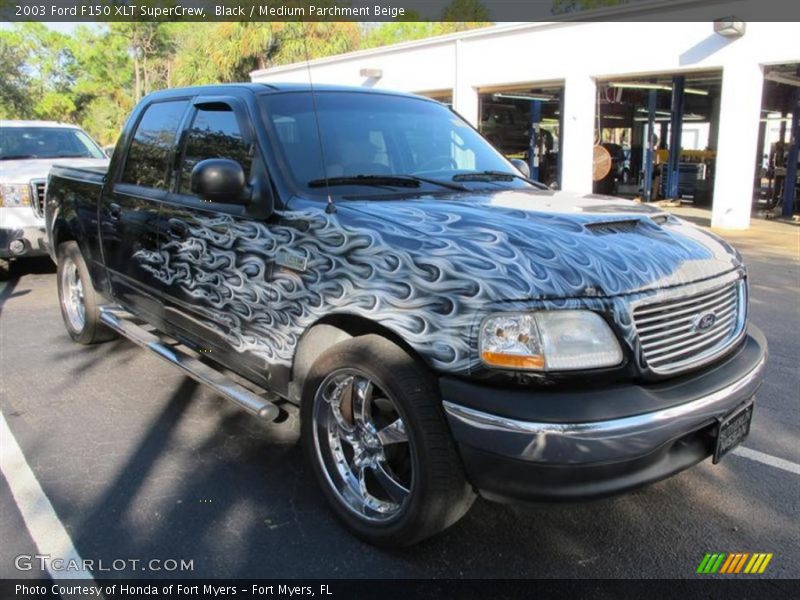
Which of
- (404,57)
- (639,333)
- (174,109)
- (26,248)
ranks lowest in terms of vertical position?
(26,248)

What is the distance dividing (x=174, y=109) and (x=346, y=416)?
2457 mm

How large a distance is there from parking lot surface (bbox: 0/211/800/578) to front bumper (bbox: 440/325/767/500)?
0.44 ft

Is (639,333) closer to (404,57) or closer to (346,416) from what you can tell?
(346,416)

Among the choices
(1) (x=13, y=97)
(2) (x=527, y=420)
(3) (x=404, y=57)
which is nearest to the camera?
(2) (x=527, y=420)

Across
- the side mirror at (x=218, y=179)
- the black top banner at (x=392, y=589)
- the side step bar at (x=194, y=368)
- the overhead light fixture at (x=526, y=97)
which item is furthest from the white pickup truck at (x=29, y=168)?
the overhead light fixture at (x=526, y=97)

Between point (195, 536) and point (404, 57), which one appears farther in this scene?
point (404, 57)

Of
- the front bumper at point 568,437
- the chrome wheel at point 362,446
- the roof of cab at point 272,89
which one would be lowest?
the chrome wheel at point 362,446

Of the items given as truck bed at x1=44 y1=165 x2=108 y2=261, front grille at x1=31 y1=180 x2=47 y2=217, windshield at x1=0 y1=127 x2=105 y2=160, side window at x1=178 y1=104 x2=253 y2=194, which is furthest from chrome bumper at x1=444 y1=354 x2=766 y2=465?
windshield at x1=0 y1=127 x2=105 y2=160

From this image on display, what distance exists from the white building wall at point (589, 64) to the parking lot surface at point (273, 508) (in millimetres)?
9757

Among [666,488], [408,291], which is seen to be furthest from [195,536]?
[666,488]

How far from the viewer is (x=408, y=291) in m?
2.51

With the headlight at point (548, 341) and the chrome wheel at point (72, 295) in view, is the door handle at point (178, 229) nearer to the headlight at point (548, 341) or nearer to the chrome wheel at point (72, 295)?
the headlight at point (548, 341)

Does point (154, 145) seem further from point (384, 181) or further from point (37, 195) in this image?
point (37, 195)

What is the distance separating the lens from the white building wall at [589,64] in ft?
41.1
